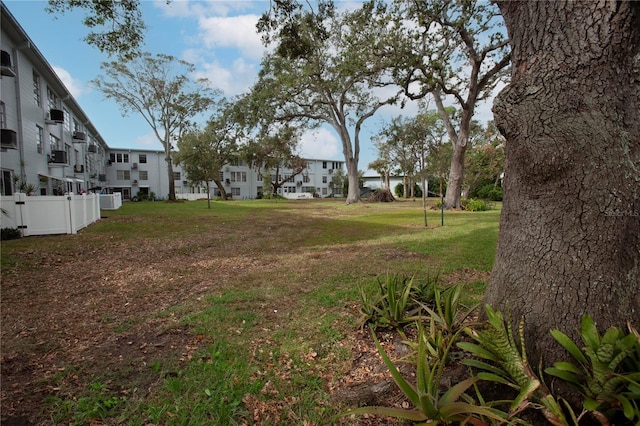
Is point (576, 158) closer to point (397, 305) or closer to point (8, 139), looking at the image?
point (397, 305)

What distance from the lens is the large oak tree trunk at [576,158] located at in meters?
1.95

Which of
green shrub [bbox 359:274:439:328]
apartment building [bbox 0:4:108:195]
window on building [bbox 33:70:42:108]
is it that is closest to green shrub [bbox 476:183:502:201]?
green shrub [bbox 359:274:439:328]

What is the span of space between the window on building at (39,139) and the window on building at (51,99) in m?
2.42

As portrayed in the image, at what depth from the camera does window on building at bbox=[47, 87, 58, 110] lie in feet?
64.4

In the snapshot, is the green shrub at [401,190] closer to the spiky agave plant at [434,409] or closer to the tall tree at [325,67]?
the tall tree at [325,67]

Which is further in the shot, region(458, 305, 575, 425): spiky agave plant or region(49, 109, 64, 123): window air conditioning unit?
region(49, 109, 64, 123): window air conditioning unit

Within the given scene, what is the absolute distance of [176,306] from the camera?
417 centimetres

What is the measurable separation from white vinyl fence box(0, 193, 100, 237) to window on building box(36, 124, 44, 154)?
33.9 ft

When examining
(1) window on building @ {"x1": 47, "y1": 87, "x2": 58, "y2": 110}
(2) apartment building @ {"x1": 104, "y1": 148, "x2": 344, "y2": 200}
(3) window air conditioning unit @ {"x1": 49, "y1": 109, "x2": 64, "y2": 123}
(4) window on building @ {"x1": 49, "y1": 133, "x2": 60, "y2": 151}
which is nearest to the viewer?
(3) window air conditioning unit @ {"x1": 49, "y1": 109, "x2": 64, "y2": 123}

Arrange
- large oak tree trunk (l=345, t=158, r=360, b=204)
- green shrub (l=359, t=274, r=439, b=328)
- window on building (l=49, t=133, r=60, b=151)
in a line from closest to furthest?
green shrub (l=359, t=274, r=439, b=328) < window on building (l=49, t=133, r=60, b=151) < large oak tree trunk (l=345, t=158, r=360, b=204)

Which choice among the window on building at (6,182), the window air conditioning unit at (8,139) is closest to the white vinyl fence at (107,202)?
the window on building at (6,182)

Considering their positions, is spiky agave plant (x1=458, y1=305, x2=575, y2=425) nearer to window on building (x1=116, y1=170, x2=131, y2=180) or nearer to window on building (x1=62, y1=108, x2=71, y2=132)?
window on building (x1=62, y1=108, x2=71, y2=132)

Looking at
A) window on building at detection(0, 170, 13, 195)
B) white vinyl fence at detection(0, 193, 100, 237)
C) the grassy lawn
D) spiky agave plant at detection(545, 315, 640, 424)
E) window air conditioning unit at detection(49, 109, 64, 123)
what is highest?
window air conditioning unit at detection(49, 109, 64, 123)

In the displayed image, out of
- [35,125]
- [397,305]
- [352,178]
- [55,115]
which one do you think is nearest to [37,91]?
[55,115]
